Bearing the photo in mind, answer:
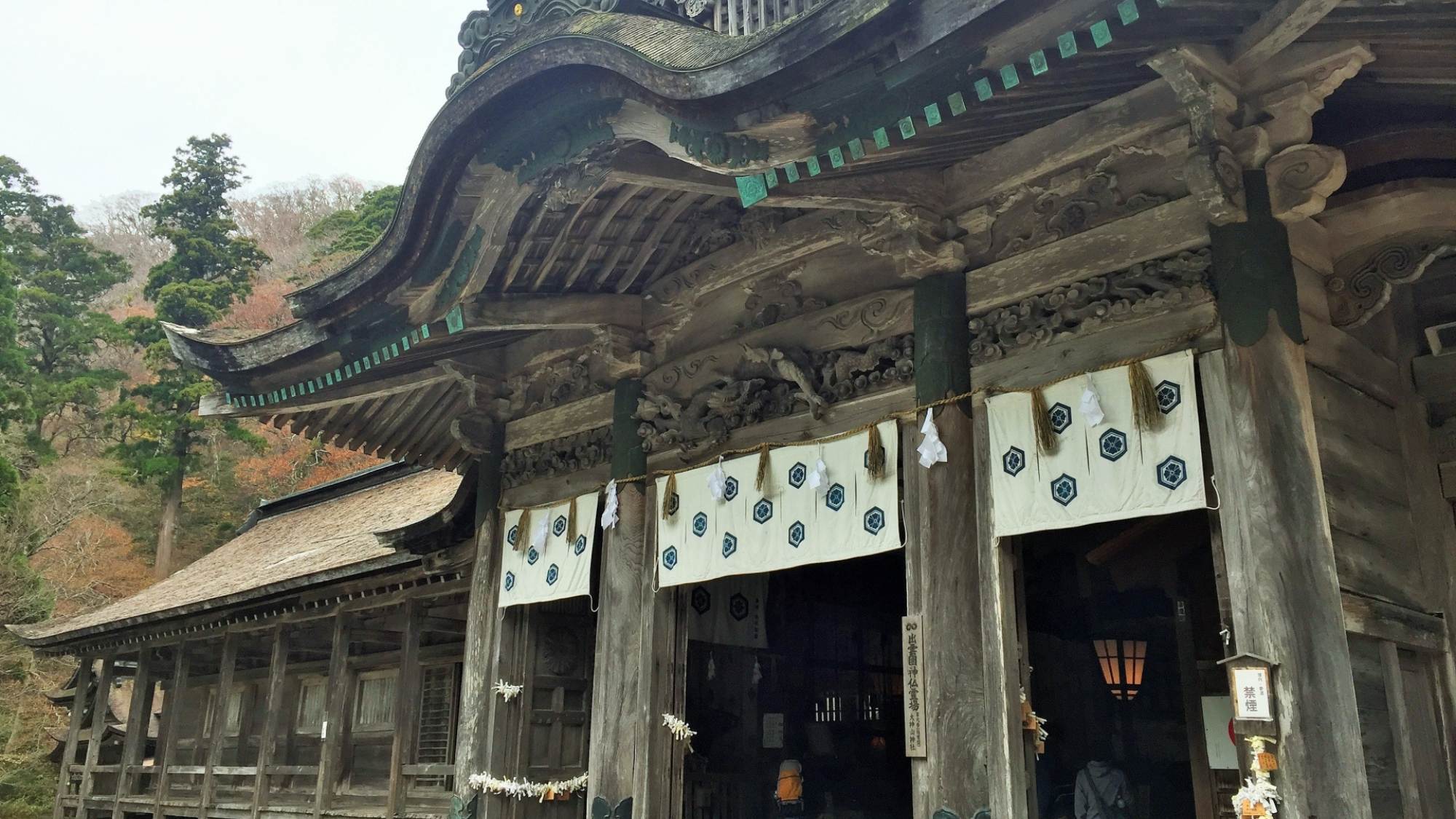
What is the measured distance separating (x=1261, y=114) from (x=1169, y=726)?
21.9 feet

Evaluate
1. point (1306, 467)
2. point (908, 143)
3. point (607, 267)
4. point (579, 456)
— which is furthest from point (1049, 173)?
point (579, 456)

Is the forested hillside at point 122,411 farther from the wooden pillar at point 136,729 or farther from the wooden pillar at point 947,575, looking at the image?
the wooden pillar at point 947,575

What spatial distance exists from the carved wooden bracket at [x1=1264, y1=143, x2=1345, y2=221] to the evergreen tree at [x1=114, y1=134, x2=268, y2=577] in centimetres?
3010

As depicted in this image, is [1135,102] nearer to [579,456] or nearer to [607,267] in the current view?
[607,267]

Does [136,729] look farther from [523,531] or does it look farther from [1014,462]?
[1014,462]

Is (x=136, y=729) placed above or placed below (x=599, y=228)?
below

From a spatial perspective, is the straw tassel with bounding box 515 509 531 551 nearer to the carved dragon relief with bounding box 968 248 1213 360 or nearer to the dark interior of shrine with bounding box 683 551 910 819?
the dark interior of shrine with bounding box 683 551 910 819

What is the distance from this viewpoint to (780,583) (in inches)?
409

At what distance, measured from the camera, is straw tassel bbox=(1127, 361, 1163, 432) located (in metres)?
4.93

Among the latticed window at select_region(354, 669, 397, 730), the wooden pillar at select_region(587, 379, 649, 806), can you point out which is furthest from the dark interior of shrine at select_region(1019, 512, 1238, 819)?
the latticed window at select_region(354, 669, 397, 730)

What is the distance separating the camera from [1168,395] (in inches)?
195

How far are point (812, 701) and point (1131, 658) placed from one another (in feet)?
12.1

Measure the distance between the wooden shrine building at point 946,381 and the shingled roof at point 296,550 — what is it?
11.3ft

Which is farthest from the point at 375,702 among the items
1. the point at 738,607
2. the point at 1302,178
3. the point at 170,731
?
the point at 1302,178
